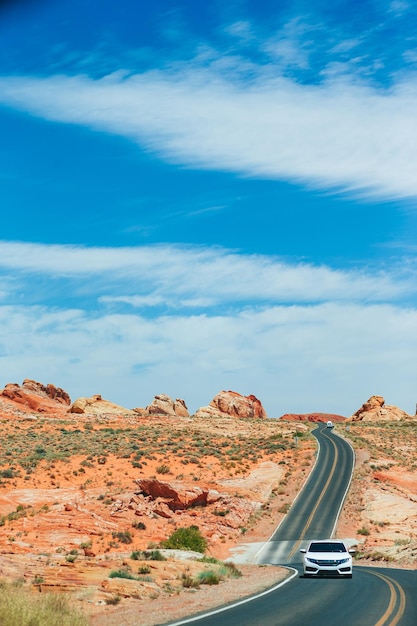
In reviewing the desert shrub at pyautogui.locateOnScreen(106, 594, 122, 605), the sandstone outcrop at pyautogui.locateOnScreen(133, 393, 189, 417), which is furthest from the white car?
the sandstone outcrop at pyautogui.locateOnScreen(133, 393, 189, 417)

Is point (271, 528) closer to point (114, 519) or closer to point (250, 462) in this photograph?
point (114, 519)

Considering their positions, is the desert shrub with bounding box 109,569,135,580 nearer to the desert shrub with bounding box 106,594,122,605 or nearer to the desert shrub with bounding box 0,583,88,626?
→ the desert shrub with bounding box 106,594,122,605

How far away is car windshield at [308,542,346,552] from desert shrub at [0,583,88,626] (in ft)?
52.2

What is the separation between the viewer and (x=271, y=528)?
5656cm

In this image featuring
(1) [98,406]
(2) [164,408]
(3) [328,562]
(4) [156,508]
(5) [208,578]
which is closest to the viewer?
(5) [208,578]

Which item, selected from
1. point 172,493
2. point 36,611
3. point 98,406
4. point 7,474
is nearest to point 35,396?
point 98,406

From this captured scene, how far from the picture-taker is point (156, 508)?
53375mm

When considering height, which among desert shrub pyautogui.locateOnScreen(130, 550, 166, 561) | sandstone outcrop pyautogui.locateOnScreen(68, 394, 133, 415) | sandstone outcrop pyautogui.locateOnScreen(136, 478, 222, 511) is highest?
sandstone outcrop pyautogui.locateOnScreen(68, 394, 133, 415)

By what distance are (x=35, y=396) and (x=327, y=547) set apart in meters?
117

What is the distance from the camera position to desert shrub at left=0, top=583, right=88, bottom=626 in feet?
44.7

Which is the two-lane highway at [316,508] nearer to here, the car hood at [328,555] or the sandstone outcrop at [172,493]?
the sandstone outcrop at [172,493]

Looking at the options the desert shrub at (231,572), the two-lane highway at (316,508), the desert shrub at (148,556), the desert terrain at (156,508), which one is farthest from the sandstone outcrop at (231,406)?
the desert shrub at (231,572)

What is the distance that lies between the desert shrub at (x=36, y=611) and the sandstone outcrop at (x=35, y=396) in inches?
4729

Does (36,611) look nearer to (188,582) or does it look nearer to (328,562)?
(188,582)
